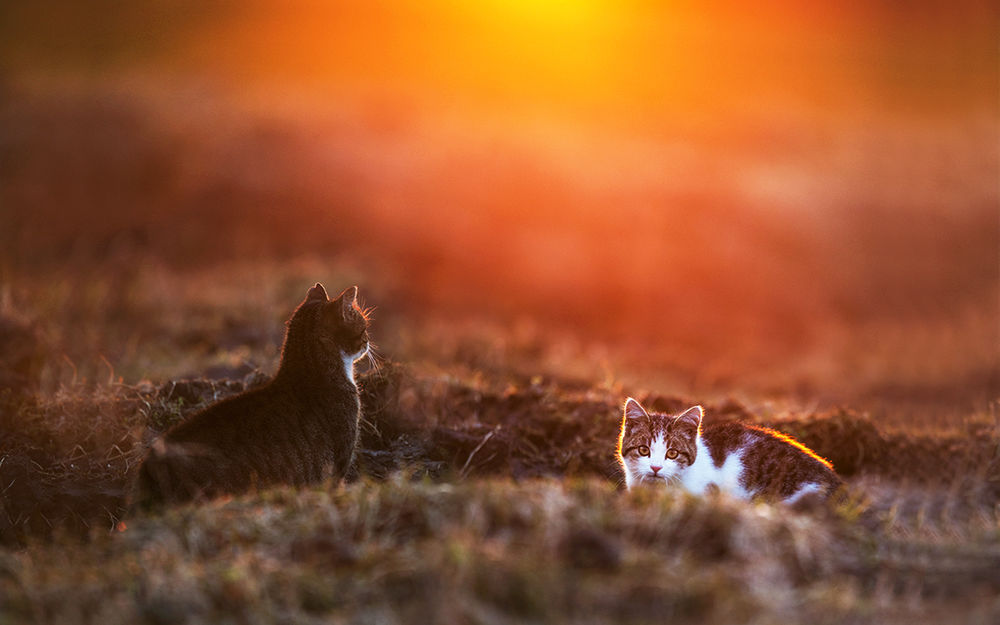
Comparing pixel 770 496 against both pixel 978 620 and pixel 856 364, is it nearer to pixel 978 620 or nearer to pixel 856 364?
pixel 978 620

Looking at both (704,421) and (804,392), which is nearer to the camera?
(704,421)

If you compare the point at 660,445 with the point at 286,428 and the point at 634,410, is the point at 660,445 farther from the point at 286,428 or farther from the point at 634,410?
the point at 286,428

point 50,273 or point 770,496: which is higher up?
point 50,273

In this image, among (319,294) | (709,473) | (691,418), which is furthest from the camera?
(319,294)

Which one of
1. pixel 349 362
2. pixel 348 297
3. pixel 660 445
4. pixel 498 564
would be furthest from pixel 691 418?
pixel 498 564

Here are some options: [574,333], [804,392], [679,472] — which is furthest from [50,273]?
[679,472]

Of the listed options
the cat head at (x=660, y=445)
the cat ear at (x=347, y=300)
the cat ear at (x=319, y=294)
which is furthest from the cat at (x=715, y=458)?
the cat ear at (x=319, y=294)
